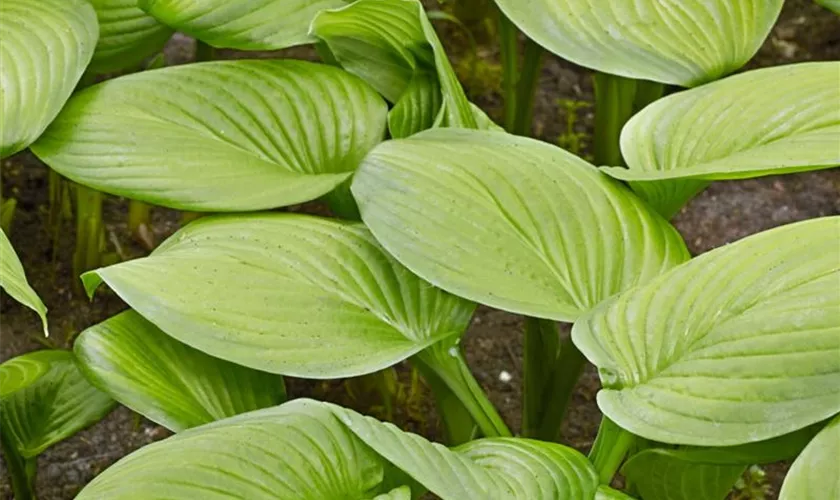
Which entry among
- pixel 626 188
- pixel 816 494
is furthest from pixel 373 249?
pixel 816 494

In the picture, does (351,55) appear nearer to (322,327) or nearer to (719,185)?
(322,327)

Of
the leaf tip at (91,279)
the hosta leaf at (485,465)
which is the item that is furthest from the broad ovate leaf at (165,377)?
the hosta leaf at (485,465)

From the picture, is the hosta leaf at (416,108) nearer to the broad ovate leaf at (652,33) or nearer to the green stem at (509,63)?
the broad ovate leaf at (652,33)

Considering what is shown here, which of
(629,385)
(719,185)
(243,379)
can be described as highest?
(629,385)

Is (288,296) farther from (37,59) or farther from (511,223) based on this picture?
(37,59)

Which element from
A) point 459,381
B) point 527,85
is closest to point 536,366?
point 459,381

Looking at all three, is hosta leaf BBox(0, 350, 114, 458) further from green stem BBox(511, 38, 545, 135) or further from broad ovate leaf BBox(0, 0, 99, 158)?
green stem BBox(511, 38, 545, 135)
